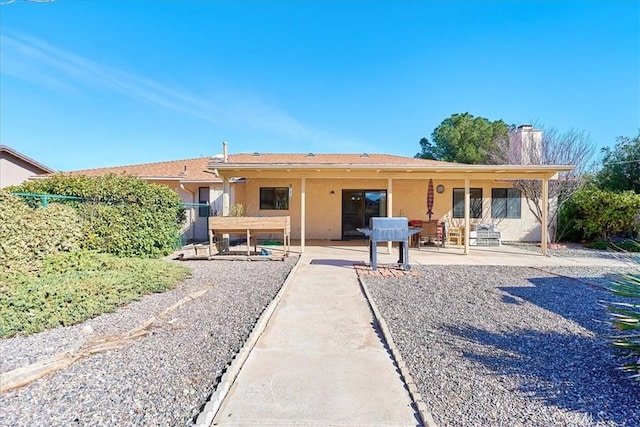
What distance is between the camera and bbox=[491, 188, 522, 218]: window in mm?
13672

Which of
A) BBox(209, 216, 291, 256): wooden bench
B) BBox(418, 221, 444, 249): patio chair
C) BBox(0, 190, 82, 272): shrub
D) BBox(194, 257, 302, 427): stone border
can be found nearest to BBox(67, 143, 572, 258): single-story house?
BBox(418, 221, 444, 249): patio chair

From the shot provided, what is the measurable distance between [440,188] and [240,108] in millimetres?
12132

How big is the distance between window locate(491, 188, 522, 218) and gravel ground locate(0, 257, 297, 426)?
471 inches

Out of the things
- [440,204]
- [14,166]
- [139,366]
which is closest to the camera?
[139,366]

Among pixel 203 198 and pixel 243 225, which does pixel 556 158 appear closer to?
pixel 243 225

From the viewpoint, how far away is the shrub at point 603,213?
486 inches

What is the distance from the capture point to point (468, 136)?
23906 mm

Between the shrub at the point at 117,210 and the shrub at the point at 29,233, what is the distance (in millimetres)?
636

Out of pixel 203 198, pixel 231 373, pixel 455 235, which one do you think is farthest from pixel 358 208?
pixel 231 373

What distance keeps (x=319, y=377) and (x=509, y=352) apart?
2.05m

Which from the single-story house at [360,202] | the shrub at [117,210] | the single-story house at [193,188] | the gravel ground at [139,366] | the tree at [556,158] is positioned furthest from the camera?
the single-story house at [193,188]

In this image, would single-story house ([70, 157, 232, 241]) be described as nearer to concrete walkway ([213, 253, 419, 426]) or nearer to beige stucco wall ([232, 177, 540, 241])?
beige stucco wall ([232, 177, 540, 241])

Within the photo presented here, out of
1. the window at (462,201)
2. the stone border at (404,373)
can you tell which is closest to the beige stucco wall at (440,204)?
the window at (462,201)

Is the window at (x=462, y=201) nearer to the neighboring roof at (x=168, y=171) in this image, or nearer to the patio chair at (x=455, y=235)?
the patio chair at (x=455, y=235)
